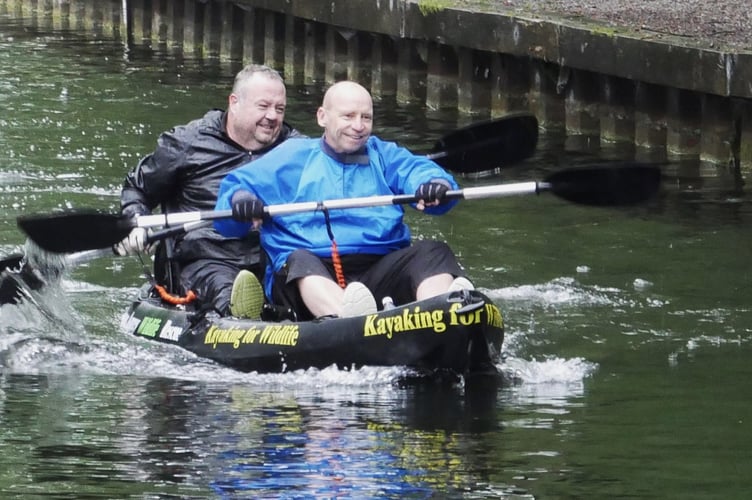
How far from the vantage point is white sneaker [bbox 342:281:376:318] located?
807 cm

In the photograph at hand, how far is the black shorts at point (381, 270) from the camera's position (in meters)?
8.38

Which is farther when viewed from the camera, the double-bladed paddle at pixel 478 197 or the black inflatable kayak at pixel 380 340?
the double-bladed paddle at pixel 478 197

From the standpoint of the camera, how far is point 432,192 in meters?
8.45

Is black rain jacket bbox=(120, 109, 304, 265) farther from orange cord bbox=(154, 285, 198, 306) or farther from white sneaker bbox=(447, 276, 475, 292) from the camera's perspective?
white sneaker bbox=(447, 276, 475, 292)

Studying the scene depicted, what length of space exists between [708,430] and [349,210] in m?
2.22

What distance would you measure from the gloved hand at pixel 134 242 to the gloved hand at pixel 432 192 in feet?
5.06

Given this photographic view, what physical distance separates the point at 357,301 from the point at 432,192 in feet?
2.37

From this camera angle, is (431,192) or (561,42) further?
(561,42)

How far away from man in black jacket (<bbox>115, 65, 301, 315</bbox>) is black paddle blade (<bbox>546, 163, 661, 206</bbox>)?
1579 millimetres

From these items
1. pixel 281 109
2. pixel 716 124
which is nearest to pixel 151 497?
pixel 281 109

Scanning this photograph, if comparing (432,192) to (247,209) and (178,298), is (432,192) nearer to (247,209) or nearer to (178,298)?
(247,209)

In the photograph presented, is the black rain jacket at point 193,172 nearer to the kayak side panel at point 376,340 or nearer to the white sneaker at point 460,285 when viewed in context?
the kayak side panel at point 376,340

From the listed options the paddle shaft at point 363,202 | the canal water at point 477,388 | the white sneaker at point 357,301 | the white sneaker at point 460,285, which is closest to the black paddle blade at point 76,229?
the paddle shaft at point 363,202

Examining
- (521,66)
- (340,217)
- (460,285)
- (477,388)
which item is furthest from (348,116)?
(521,66)
